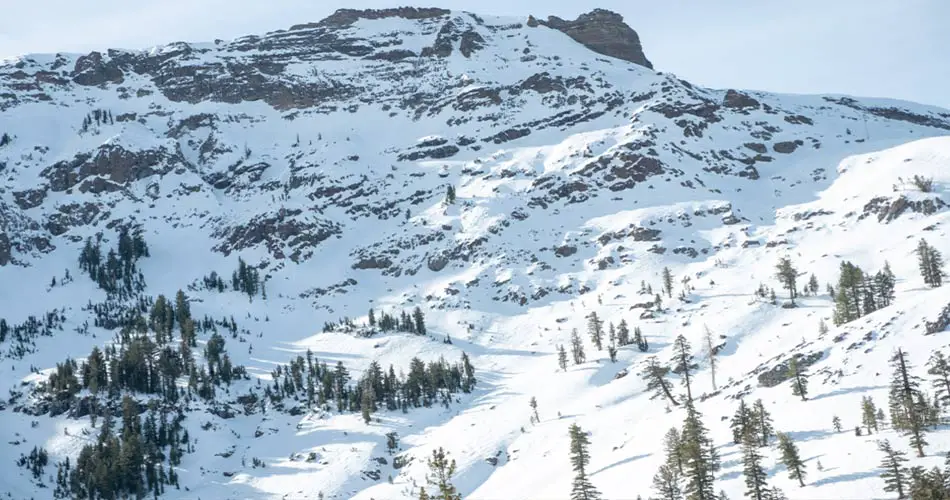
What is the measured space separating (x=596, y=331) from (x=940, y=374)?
7163 cm

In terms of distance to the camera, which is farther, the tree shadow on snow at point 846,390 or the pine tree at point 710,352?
the pine tree at point 710,352

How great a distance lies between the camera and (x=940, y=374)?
77.2 meters

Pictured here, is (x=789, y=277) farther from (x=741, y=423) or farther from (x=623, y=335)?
(x=741, y=423)

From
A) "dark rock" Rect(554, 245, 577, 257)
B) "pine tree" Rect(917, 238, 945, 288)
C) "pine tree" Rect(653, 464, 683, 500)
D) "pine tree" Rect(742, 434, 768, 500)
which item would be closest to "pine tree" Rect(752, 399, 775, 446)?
"pine tree" Rect(742, 434, 768, 500)

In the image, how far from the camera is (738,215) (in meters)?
197

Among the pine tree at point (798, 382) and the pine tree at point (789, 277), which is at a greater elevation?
the pine tree at point (789, 277)

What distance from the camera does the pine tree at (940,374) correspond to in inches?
2931

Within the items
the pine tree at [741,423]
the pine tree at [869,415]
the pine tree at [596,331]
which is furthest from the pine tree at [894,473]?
the pine tree at [596,331]

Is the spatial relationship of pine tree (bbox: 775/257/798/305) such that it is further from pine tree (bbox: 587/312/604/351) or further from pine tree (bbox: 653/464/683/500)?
pine tree (bbox: 653/464/683/500)

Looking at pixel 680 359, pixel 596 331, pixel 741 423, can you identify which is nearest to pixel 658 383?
pixel 680 359

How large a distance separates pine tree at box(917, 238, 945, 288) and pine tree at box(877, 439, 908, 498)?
70091 mm

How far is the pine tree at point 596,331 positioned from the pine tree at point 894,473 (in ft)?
270

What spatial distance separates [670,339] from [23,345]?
13356 centimetres

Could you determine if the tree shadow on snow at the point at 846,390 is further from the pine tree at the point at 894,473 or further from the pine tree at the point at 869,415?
the pine tree at the point at 894,473
